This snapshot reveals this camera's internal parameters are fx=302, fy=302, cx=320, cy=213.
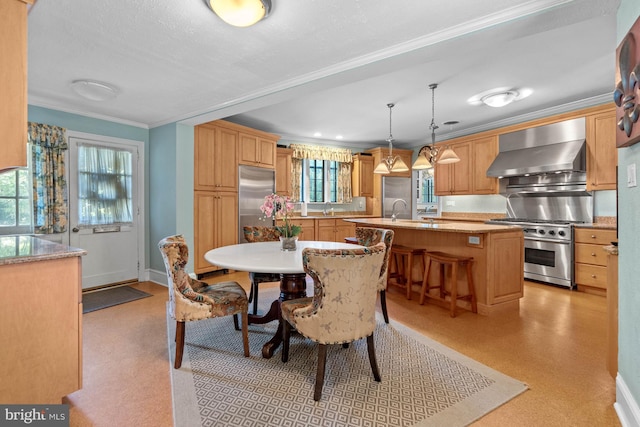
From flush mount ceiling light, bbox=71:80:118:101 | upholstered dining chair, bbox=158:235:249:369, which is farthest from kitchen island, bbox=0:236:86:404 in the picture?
flush mount ceiling light, bbox=71:80:118:101

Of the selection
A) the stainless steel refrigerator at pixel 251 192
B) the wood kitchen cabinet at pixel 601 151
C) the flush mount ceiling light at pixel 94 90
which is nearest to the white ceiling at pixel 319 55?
the flush mount ceiling light at pixel 94 90

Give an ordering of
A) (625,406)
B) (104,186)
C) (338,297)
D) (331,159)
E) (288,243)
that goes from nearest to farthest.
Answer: (625,406)
(338,297)
(288,243)
(104,186)
(331,159)

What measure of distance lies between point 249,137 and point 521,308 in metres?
4.43

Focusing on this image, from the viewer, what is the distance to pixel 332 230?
6.29m

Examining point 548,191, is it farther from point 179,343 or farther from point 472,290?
point 179,343

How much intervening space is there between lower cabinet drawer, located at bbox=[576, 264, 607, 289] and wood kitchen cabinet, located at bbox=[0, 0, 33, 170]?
18.4 feet

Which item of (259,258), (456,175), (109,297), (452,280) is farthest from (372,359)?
(456,175)

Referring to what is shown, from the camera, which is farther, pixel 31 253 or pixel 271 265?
pixel 271 265

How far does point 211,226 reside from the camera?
15.0 feet

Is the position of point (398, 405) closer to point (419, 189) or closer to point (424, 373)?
point (424, 373)

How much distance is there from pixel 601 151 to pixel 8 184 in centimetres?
727

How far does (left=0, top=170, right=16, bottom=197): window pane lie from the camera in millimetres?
3377

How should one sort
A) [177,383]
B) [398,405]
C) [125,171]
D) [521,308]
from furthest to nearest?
[125,171], [521,308], [177,383], [398,405]

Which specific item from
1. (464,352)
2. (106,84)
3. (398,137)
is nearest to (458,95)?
(398,137)
